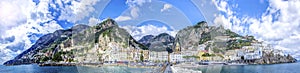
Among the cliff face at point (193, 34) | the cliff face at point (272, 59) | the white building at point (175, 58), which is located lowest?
the cliff face at point (272, 59)

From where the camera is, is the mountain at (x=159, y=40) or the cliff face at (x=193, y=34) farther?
the mountain at (x=159, y=40)

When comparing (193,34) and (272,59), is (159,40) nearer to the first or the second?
(193,34)

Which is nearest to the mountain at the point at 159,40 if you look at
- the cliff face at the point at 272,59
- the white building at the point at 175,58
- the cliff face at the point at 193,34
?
the cliff face at the point at 193,34

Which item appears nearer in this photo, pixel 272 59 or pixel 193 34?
pixel 193 34

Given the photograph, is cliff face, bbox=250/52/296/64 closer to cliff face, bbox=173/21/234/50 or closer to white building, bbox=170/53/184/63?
white building, bbox=170/53/184/63

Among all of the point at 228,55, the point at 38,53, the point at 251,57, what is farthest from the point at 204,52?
the point at 38,53

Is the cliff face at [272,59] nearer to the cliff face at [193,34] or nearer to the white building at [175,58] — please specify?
the white building at [175,58]

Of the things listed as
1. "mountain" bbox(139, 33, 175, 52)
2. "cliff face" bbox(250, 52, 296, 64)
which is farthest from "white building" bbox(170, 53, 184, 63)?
"cliff face" bbox(250, 52, 296, 64)

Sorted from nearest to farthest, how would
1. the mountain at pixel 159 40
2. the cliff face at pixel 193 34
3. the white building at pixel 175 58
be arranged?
the cliff face at pixel 193 34, the mountain at pixel 159 40, the white building at pixel 175 58

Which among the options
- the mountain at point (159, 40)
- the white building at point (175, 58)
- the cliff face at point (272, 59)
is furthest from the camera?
the cliff face at point (272, 59)

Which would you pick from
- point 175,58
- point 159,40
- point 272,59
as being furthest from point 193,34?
point 272,59

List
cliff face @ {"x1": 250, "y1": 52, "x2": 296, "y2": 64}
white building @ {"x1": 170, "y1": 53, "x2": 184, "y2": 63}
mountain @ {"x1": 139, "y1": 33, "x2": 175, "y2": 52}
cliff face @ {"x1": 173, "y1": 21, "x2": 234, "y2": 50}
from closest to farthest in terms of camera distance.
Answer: cliff face @ {"x1": 173, "y1": 21, "x2": 234, "y2": 50}, mountain @ {"x1": 139, "y1": 33, "x2": 175, "y2": 52}, white building @ {"x1": 170, "y1": 53, "x2": 184, "y2": 63}, cliff face @ {"x1": 250, "y1": 52, "x2": 296, "y2": 64}

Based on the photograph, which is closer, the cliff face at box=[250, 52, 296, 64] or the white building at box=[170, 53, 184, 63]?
the white building at box=[170, 53, 184, 63]
